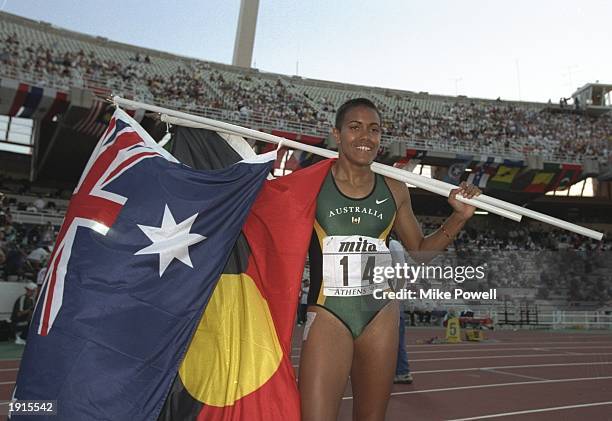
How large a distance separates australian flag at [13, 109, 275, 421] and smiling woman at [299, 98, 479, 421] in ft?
2.03

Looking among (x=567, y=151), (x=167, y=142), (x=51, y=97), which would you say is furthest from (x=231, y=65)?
(x=167, y=142)

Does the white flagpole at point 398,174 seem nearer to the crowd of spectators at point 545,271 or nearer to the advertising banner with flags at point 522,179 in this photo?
the crowd of spectators at point 545,271

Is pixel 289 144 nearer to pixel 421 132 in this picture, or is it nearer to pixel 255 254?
pixel 255 254

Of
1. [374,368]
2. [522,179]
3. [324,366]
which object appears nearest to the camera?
[324,366]

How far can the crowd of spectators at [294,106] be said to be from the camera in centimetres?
2238

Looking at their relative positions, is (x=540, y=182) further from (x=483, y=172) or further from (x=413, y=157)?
(x=413, y=157)

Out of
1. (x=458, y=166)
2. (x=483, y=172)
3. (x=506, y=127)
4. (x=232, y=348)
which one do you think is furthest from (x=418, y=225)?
(x=506, y=127)

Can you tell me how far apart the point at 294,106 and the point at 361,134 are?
26012 mm

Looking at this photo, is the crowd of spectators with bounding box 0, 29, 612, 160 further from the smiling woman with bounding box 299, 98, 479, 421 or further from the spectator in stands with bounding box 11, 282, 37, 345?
the smiling woman with bounding box 299, 98, 479, 421

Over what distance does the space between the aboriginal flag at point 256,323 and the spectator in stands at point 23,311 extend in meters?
7.91

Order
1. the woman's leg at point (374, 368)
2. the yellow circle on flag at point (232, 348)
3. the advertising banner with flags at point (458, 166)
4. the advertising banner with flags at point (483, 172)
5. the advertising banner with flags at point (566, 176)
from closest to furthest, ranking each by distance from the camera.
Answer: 1. the woman's leg at point (374, 368)
2. the yellow circle on flag at point (232, 348)
3. the advertising banner with flags at point (458, 166)
4. the advertising banner with flags at point (483, 172)
5. the advertising banner with flags at point (566, 176)

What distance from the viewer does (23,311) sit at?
9.70 metres

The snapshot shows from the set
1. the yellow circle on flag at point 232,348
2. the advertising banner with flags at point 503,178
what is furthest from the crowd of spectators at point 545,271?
the advertising banner with flags at point 503,178

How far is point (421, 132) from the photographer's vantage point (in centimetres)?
2905
